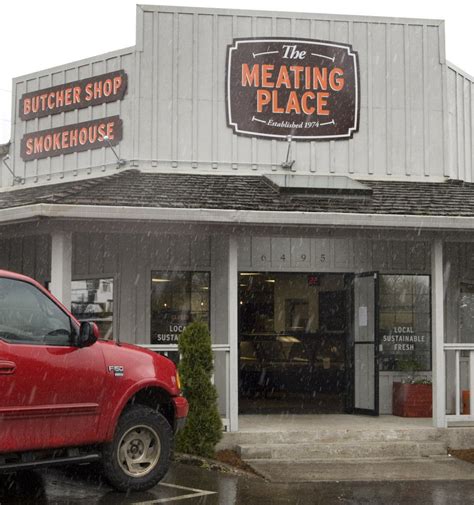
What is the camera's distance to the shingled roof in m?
11.6

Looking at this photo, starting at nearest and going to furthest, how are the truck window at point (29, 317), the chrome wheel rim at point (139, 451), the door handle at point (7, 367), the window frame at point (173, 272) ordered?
the door handle at point (7, 367) < the truck window at point (29, 317) < the chrome wheel rim at point (139, 451) < the window frame at point (173, 272)

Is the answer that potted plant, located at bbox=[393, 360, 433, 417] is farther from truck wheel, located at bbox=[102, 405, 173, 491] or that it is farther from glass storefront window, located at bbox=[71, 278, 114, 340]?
truck wheel, located at bbox=[102, 405, 173, 491]

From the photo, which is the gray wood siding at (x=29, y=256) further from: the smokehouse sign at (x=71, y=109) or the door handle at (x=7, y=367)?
the door handle at (x=7, y=367)

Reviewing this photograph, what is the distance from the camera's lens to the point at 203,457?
10766mm

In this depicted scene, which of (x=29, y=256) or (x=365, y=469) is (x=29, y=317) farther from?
(x=29, y=256)

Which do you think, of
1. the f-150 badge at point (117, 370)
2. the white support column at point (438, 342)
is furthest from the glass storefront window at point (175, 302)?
the f-150 badge at point (117, 370)

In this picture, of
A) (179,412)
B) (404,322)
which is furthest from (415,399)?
(179,412)

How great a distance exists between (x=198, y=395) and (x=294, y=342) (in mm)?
4892

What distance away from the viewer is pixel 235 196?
1232 cm

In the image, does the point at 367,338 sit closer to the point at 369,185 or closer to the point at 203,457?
the point at 369,185

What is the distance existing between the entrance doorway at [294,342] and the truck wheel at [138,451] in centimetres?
575

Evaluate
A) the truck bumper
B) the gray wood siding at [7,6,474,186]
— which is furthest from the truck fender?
the gray wood siding at [7,6,474,186]

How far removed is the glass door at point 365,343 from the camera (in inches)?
549

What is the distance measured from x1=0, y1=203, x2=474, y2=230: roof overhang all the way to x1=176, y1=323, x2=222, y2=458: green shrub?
55.5 inches
